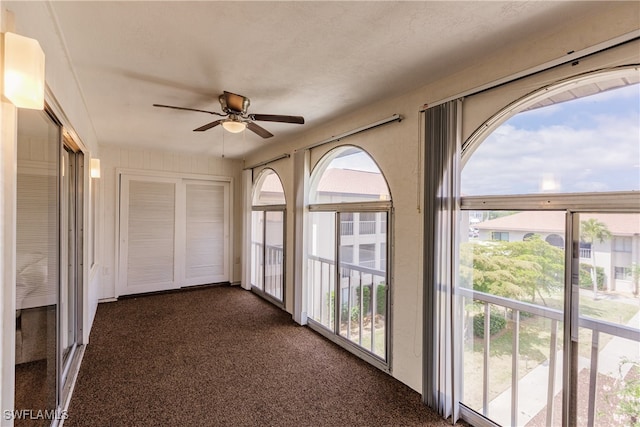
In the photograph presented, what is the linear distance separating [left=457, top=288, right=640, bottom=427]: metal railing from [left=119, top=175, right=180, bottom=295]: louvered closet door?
4894 mm

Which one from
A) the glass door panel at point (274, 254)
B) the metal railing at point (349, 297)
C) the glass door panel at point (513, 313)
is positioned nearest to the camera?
the glass door panel at point (513, 313)

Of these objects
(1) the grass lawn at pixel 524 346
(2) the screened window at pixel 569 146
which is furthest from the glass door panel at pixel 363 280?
(2) the screened window at pixel 569 146

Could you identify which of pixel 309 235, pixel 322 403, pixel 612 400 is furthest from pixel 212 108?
pixel 612 400

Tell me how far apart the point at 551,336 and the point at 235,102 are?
2.73 metres

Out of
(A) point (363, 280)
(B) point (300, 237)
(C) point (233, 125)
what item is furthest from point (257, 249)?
(C) point (233, 125)

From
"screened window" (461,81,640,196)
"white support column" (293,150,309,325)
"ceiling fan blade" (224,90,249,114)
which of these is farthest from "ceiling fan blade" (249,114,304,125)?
"screened window" (461,81,640,196)

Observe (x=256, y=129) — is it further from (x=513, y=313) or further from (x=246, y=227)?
(x=246, y=227)

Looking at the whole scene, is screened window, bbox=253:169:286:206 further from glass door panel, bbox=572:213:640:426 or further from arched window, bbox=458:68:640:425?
glass door panel, bbox=572:213:640:426

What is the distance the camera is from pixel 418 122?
7.97 feet

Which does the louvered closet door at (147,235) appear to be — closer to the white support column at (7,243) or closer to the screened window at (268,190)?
the screened window at (268,190)

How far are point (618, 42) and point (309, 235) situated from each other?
3192mm

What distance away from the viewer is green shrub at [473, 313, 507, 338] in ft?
6.84

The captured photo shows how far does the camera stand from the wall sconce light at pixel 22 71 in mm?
1001

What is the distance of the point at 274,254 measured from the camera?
4969 mm
